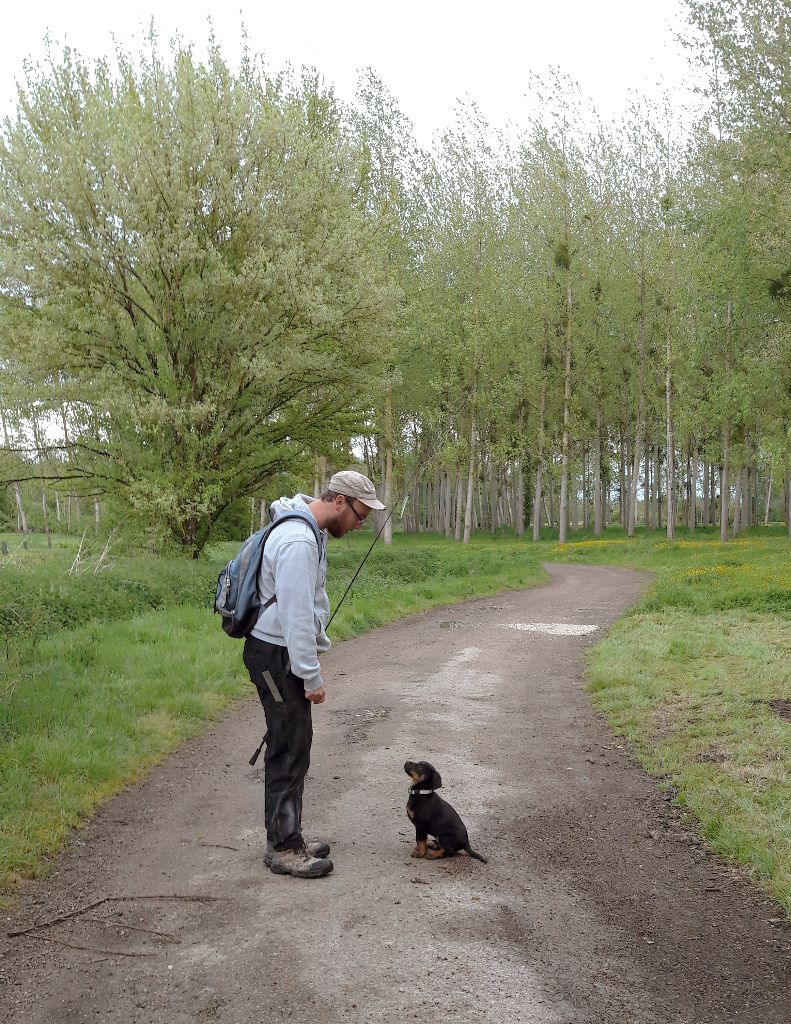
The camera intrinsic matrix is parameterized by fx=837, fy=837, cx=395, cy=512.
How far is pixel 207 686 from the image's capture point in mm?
9570

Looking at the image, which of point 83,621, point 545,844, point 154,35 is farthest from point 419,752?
point 154,35

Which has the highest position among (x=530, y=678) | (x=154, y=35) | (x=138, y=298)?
(x=154, y=35)

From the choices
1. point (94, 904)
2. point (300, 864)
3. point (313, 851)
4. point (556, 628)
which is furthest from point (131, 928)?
point (556, 628)

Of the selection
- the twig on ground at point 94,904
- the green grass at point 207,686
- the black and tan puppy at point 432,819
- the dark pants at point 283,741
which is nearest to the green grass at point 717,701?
the green grass at point 207,686

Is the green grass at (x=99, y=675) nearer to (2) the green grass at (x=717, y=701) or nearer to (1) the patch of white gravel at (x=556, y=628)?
(1) the patch of white gravel at (x=556, y=628)

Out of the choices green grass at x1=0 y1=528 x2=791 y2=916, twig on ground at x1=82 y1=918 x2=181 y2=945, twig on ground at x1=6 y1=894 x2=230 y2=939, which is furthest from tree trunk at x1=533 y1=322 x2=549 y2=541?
twig on ground at x1=82 y1=918 x2=181 y2=945

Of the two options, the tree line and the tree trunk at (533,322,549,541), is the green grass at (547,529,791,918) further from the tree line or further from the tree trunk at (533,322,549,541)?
the tree trunk at (533,322,549,541)

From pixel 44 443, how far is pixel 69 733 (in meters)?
13.9

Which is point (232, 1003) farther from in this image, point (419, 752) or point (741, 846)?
point (419, 752)

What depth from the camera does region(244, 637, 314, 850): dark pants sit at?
16.2 ft

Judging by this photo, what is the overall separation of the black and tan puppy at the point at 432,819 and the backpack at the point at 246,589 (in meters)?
1.28

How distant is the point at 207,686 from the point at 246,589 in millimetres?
5033

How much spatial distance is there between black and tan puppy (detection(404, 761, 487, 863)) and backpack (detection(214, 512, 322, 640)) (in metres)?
1.28

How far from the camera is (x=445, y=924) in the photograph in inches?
162
